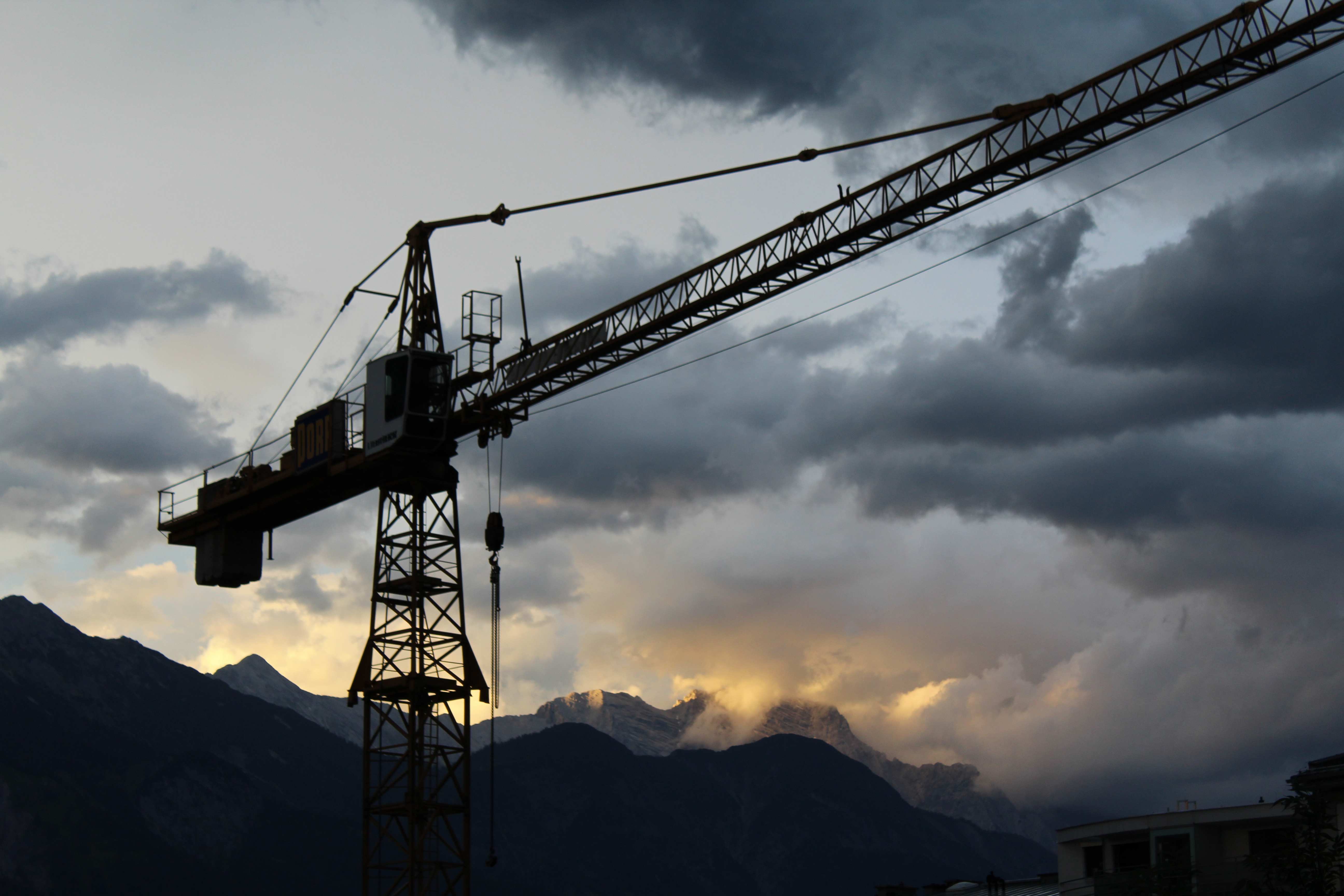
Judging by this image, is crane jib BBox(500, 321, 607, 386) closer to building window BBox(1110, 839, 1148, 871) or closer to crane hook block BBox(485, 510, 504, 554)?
crane hook block BBox(485, 510, 504, 554)

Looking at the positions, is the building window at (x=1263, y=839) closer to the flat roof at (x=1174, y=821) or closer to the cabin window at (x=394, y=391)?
the flat roof at (x=1174, y=821)

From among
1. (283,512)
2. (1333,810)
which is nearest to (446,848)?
(283,512)

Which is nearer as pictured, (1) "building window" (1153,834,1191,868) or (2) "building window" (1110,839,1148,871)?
(1) "building window" (1153,834,1191,868)

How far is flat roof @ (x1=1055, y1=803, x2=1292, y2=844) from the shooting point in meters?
52.5

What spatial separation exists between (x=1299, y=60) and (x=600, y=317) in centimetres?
3046

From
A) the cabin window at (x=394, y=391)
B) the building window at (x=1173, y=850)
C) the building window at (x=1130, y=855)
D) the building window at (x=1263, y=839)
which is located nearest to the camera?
the building window at (x=1263, y=839)

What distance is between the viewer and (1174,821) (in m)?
55.7

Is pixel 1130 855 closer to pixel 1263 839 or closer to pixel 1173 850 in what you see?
pixel 1173 850

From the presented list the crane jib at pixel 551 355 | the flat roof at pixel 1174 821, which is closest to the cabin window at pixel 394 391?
the crane jib at pixel 551 355

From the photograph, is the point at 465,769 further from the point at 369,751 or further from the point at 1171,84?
the point at 1171,84

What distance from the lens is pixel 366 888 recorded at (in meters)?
66.7

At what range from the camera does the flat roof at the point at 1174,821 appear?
52469 mm

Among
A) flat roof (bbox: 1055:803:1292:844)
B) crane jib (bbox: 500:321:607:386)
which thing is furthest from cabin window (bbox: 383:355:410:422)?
flat roof (bbox: 1055:803:1292:844)

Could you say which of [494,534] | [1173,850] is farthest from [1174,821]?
[494,534]
